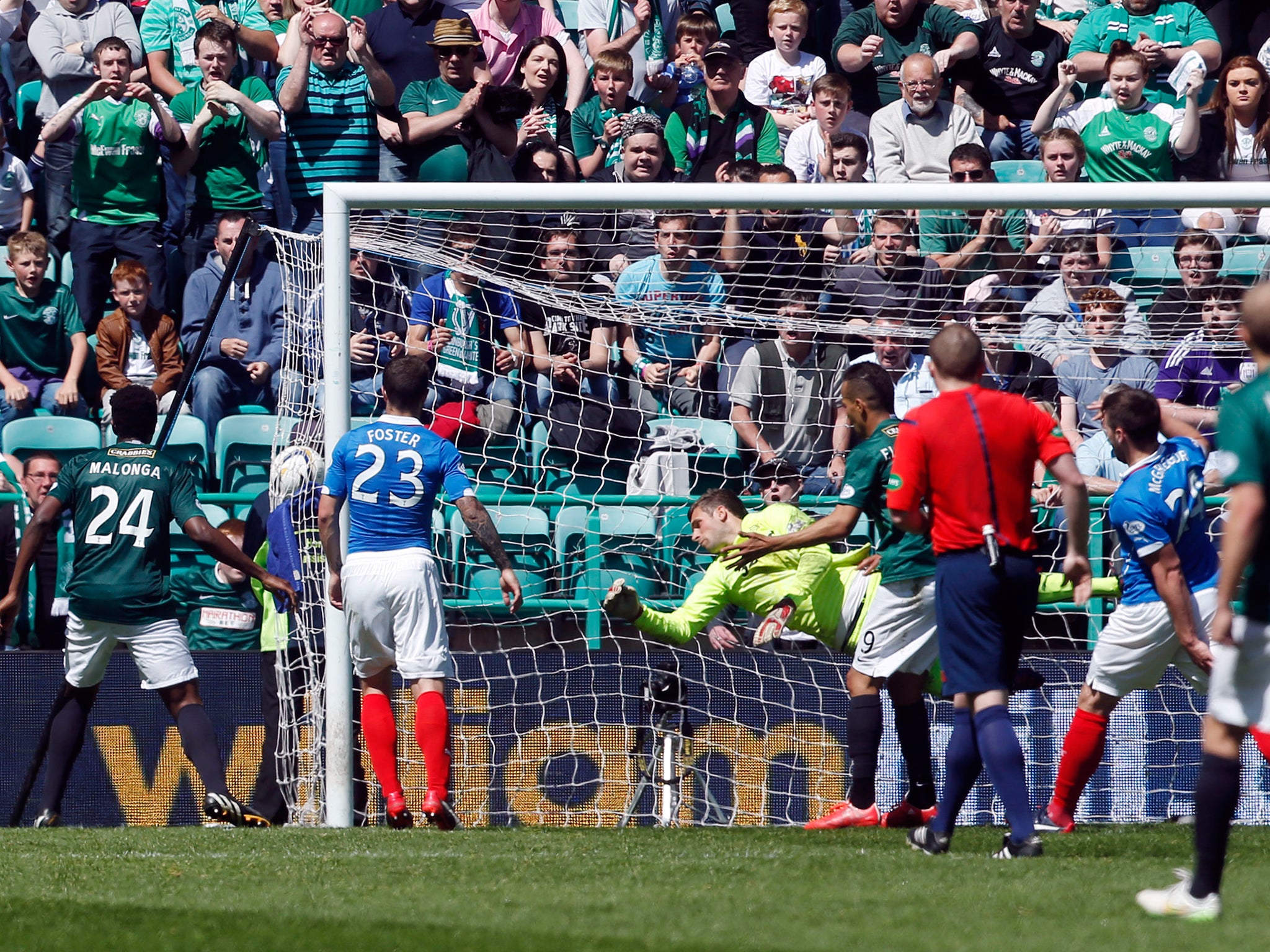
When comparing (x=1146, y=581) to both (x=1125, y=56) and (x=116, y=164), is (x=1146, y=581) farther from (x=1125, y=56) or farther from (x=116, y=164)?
(x=116, y=164)

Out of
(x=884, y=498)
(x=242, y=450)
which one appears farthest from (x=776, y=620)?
(x=242, y=450)

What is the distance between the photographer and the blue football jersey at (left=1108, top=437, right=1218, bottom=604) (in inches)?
258

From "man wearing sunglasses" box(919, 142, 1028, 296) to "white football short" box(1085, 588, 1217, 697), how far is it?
3.01 m

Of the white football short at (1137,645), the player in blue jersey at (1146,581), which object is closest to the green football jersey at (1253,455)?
the player in blue jersey at (1146,581)

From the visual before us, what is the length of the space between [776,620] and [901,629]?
879 millimetres

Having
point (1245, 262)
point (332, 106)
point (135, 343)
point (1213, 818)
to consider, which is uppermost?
point (332, 106)

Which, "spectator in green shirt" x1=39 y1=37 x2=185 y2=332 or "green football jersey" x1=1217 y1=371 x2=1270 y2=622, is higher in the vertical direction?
"spectator in green shirt" x1=39 y1=37 x2=185 y2=332

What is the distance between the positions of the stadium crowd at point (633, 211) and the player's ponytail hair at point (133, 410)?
880mm

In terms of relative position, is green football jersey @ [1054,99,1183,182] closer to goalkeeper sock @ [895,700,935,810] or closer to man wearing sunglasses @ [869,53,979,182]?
man wearing sunglasses @ [869,53,979,182]

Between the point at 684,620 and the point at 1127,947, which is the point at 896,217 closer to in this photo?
the point at 684,620

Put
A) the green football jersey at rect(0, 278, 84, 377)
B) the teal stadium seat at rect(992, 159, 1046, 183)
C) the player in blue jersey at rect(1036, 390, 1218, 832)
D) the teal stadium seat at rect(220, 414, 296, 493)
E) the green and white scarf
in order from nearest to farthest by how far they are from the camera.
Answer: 1. the player in blue jersey at rect(1036, 390, 1218, 832)
2. the teal stadium seat at rect(220, 414, 296, 493)
3. the green football jersey at rect(0, 278, 84, 377)
4. the teal stadium seat at rect(992, 159, 1046, 183)
5. the green and white scarf

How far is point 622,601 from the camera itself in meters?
6.83

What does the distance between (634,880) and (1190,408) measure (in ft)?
17.1

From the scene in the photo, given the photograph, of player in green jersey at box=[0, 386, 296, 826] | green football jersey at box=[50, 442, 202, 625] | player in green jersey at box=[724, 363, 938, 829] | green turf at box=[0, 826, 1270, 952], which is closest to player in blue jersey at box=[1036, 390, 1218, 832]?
green turf at box=[0, 826, 1270, 952]
